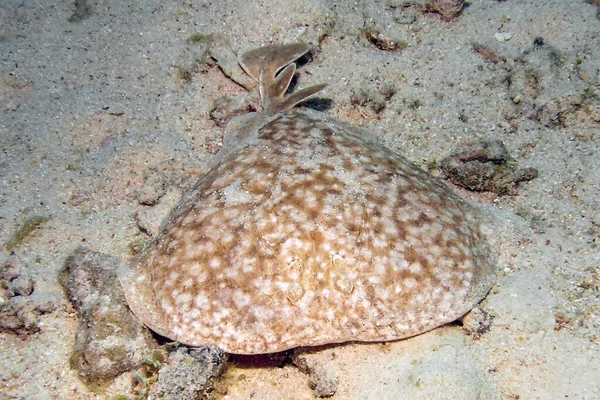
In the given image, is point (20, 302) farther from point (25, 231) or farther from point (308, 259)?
point (308, 259)

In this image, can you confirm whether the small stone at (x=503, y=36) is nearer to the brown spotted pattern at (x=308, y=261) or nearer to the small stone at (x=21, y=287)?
the brown spotted pattern at (x=308, y=261)

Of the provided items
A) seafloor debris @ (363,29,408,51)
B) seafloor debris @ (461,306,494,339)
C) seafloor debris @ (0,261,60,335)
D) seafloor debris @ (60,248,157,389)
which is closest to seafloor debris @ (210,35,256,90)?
seafloor debris @ (363,29,408,51)

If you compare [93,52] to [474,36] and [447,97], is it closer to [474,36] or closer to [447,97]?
[447,97]

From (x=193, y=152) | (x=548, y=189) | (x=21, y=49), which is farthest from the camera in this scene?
(x=21, y=49)

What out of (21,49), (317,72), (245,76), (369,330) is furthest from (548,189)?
(21,49)

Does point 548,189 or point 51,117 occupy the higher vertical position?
point 51,117

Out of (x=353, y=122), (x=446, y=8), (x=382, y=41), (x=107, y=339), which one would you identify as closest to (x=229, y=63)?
(x=353, y=122)
